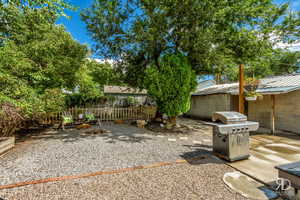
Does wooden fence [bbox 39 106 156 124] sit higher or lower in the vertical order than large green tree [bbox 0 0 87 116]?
lower

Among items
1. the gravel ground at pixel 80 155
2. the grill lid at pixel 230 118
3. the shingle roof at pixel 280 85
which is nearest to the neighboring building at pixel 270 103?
the shingle roof at pixel 280 85

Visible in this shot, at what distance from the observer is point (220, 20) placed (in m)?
6.42

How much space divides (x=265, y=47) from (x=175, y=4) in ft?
17.2

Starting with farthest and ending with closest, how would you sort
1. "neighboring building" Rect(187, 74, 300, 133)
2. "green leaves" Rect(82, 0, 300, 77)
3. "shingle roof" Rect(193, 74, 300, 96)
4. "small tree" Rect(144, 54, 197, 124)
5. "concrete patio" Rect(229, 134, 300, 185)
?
"small tree" Rect(144, 54, 197, 124) → "neighboring building" Rect(187, 74, 300, 133) → "green leaves" Rect(82, 0, 300, 77) → "shingle roof" Rect(193, 74, 300, 96) → "concrete patio" Rect(229, 134, 300, 185)

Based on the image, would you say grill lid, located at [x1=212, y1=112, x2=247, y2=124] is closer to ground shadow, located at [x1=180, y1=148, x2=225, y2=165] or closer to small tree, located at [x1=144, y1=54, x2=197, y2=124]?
ground shadow, located at [x1=180, y1=148, x2=225, y2=165]

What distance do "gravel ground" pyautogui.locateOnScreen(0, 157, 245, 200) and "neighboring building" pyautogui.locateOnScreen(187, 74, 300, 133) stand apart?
20.2ft

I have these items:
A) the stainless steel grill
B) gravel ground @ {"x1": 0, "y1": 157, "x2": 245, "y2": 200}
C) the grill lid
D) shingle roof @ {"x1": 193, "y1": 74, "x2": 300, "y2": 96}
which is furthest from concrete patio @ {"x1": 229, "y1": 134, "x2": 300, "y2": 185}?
shingle roof @ {"x1": 193, "y1": 74, "x2": 300, "y2": 96}

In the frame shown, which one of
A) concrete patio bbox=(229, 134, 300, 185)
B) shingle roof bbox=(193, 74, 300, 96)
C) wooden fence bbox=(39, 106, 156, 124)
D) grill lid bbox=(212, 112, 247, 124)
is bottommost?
concrete patio bbox=(229, 134, 300, 185)

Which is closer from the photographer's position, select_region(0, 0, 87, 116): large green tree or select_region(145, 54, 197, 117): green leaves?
select_region(0, 0, 87, 116): large green tree

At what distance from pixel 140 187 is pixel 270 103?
8.81 meters

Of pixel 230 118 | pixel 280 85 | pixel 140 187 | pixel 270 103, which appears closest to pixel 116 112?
pixel 140 187

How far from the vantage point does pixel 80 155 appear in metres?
3.90

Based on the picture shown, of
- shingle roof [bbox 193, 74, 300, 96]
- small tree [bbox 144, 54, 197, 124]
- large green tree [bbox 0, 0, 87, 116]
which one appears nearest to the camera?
large green tree [bbox 0, 0, 87, 116]

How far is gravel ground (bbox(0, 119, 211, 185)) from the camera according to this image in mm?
2996
